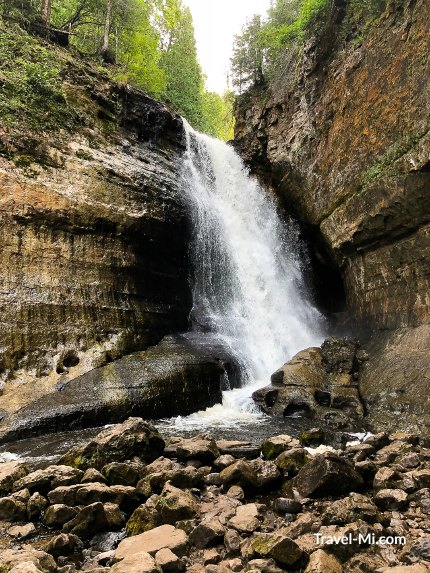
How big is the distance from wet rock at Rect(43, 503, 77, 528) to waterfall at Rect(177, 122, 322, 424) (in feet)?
32.7

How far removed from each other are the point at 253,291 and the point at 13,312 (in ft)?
34.3

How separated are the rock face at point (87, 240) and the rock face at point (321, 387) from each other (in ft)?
14.3

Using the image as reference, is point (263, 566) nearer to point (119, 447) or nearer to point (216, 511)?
point (216, 511)

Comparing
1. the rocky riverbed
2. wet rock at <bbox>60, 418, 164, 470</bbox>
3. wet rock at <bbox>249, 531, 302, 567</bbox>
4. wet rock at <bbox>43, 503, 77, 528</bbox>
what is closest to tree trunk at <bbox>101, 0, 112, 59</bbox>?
wet rock at <bbox>60, 418, 164, 470</bbox>

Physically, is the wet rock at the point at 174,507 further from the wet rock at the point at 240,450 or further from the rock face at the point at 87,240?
the rock face at the point at 87,240

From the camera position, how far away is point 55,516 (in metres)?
4.57

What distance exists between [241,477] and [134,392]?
5739 millimetres

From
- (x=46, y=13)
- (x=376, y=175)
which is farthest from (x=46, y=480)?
(x=46, y=13)

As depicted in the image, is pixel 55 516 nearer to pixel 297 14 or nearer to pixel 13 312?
pixel 13 312

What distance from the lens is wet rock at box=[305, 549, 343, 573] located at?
10.6 ft

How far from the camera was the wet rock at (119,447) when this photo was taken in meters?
6.19

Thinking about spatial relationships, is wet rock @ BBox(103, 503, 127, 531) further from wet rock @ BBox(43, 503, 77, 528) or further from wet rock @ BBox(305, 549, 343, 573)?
wet rock @ BBox(305, 549, 343, 573)

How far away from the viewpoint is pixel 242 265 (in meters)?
18.7

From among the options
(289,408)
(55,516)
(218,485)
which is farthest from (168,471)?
(289,408)
